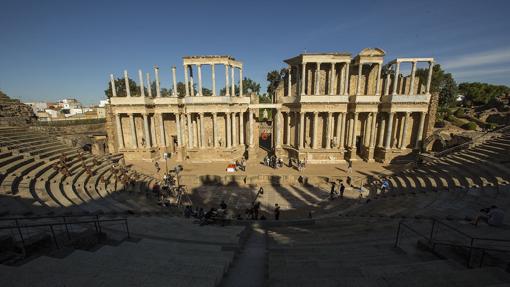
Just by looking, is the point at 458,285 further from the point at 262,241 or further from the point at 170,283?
the point at 262,241

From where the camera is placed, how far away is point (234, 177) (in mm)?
21750

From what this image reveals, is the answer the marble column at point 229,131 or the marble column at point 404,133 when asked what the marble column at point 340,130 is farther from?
the marble column at point 229,131

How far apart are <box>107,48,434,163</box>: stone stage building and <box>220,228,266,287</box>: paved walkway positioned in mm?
19516

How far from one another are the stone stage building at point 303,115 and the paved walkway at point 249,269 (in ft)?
64.0

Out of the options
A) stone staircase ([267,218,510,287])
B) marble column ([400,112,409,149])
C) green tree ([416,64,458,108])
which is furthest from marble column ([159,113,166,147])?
green tree ([416,64,458,108])

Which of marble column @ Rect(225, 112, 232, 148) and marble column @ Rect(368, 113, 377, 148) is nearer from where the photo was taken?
marble column @ Rect(368, 113, 377, 148)

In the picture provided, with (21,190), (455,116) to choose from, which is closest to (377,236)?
(21,190)

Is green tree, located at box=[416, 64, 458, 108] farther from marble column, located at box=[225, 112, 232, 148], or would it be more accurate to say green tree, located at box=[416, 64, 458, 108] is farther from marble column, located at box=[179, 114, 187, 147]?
marble column, located at box=[179, 114, 187, 147]

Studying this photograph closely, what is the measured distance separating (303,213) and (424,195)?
26.6 feet

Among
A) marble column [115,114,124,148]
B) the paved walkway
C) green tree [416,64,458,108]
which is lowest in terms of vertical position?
the paved walkway

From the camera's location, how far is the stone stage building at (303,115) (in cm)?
2556

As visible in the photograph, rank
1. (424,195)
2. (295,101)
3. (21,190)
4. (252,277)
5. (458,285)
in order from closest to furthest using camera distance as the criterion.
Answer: (458,285) < (252,277) < (21,190) < (424,195) < (295,101)

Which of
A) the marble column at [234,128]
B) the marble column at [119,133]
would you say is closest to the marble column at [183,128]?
the marble column at [234,128]

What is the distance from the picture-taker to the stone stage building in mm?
25562
